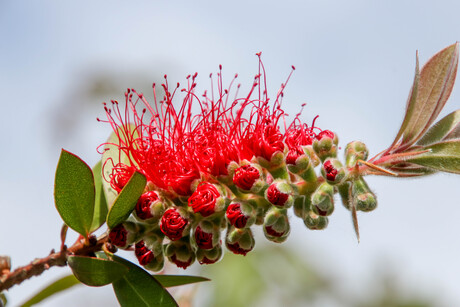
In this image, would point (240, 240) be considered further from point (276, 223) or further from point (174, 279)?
point (174, 279)

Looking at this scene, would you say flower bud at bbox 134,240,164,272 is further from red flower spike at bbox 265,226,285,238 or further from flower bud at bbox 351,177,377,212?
flower bud at bbox 351,177,377,212

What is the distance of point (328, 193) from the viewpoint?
187 centimetres

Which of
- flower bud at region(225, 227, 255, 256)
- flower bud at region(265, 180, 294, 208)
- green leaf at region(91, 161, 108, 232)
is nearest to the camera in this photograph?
flower bud at region(265, 180, 294, 208)

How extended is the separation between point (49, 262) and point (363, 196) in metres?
1.09

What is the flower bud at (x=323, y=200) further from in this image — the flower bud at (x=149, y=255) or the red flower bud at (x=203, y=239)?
the flower bud at (x=149, y=255)

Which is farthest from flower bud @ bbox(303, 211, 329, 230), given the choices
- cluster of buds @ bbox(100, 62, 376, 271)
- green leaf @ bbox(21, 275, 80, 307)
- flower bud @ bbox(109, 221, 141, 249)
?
green leaf @ bbox(21, 275, 80, 307)

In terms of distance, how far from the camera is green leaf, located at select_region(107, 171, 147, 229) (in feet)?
Result: 6.02

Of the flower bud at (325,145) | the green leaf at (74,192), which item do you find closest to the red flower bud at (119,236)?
the green leaf at (74,192)

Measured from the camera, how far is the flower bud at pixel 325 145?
6.43 ft

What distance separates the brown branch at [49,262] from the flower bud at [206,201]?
0.36 m

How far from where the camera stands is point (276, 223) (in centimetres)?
190

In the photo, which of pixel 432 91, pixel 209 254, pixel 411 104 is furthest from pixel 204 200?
pixel 432 91

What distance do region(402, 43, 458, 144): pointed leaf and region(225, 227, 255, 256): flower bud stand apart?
2.01ft

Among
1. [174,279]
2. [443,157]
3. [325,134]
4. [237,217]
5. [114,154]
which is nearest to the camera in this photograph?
[443,157]
